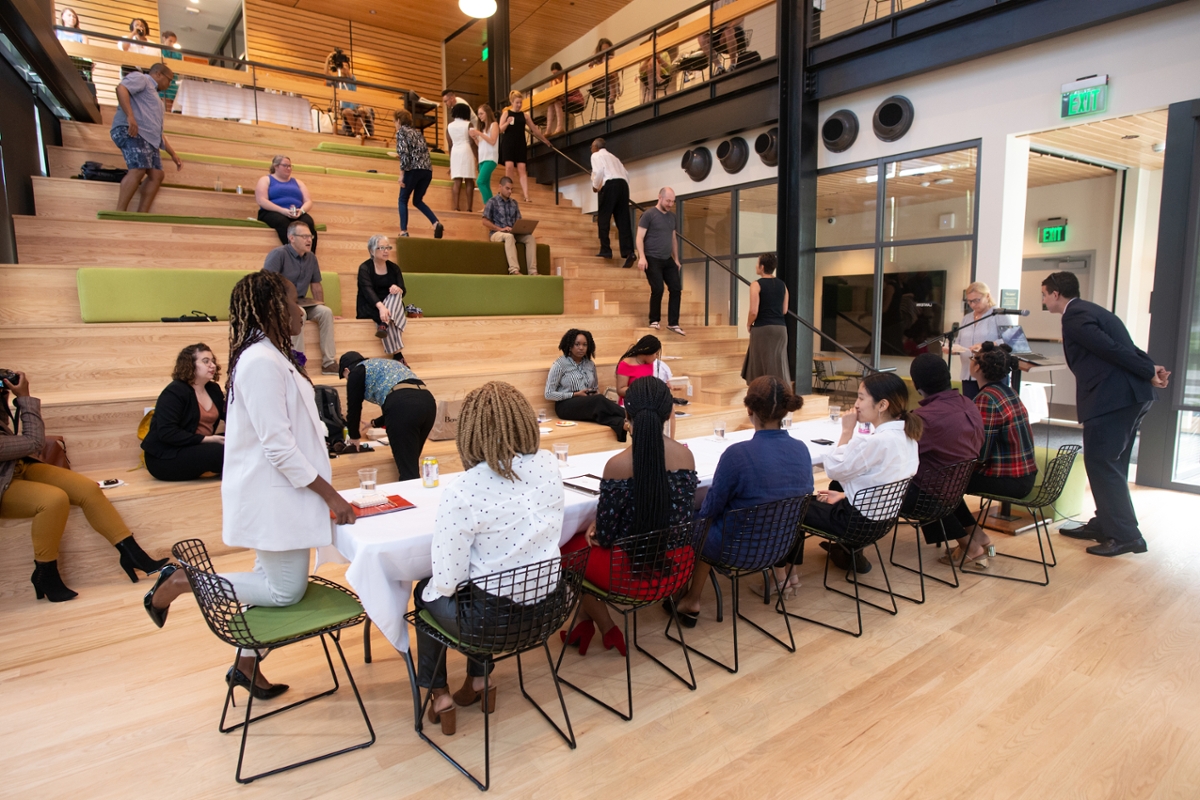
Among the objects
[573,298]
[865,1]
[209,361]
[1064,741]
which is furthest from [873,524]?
[865,1]

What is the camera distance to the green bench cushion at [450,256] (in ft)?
25.5

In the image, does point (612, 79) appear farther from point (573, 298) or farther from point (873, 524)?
point (873, 524)

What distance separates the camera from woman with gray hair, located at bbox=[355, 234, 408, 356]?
20.6ft

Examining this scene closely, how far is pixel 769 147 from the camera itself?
8.49 metres

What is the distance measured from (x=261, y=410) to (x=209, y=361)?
94.8 inches

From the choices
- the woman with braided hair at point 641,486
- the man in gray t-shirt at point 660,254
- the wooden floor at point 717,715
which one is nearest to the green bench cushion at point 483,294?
the man in gray t-shirt at point 660,254

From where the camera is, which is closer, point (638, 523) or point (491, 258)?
point (638, 523)

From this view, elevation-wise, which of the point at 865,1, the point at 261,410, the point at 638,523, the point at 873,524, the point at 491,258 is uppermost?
the point at 865,1

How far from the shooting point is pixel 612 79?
11008mm

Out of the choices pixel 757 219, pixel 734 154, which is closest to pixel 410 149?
pixel 734 154

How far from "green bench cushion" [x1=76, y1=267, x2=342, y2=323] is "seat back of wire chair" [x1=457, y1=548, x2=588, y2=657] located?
14.7 feet

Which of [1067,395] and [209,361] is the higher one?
[209,361]

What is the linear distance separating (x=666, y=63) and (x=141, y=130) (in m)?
6.59

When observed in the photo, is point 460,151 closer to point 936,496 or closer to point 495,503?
point 936,496
